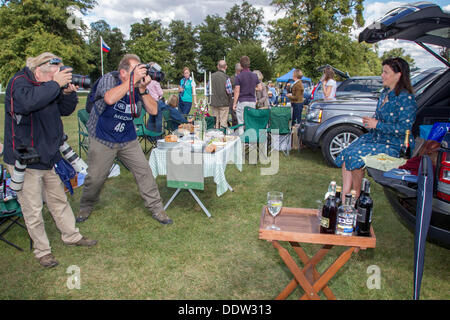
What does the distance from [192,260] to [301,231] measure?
1271 mm

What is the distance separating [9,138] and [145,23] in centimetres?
6759

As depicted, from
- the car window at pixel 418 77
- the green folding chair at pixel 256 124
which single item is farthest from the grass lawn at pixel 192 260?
the green folding chair at pixel 256 124

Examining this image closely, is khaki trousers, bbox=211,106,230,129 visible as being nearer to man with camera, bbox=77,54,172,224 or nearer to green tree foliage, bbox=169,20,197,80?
man with camera, bbox=77,54,172,224

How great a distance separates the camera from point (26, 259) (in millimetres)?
3180

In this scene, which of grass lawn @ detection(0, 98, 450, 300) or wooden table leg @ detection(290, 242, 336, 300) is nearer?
wooden table leg @ detection(290, 242, 336, 300)

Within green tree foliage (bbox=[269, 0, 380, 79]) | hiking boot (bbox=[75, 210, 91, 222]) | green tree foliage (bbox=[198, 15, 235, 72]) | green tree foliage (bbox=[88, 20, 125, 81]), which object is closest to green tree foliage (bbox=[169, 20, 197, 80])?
green tree foliage (bbox=[198, 15, 235, 72])

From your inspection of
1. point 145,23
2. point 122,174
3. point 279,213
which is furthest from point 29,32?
point 145,23

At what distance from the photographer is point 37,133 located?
111 inches

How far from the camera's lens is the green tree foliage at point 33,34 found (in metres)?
25.6

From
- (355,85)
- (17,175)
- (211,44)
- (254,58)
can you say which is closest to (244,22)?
(211,44)

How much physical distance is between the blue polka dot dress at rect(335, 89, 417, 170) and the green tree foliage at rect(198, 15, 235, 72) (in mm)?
→ 66968

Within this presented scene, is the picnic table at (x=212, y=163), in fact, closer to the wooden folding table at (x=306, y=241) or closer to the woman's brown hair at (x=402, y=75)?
the wooden folding table at (x=306, y=241)

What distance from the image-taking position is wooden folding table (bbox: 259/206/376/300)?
212 centimetres
